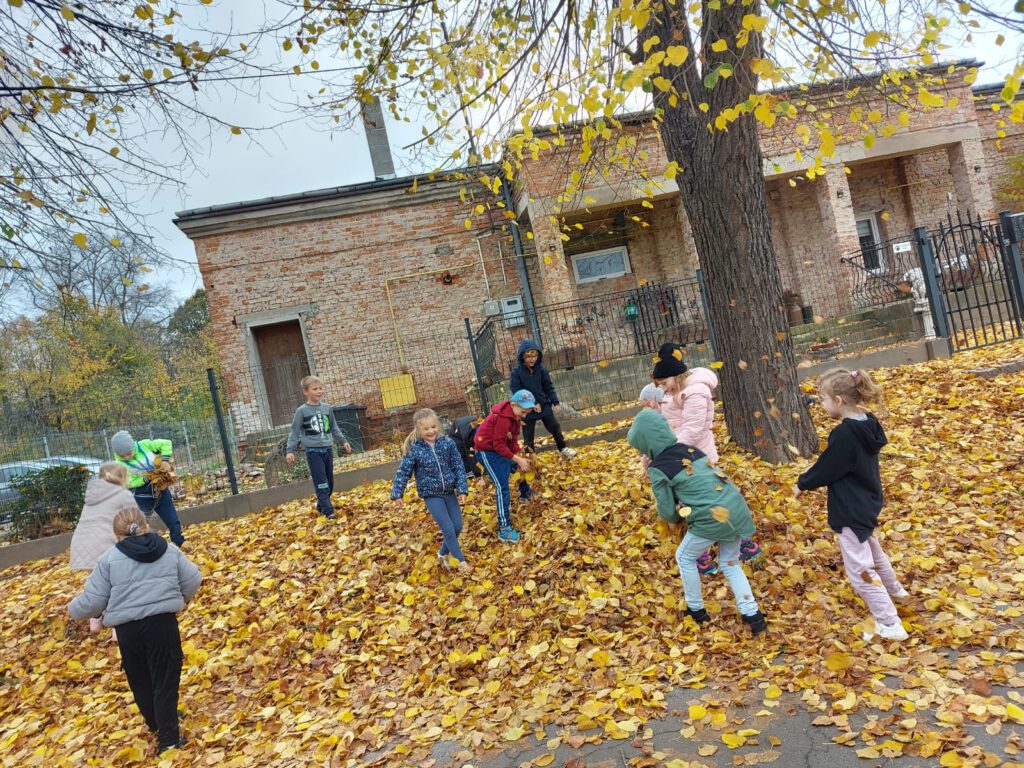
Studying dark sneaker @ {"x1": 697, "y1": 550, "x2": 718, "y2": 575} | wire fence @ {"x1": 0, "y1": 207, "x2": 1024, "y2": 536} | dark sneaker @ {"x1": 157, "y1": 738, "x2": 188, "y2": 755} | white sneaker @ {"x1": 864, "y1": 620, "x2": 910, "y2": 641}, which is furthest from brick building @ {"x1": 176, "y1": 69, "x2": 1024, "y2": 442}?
white sneaker @ {"x1": 864, "y1": 620, "x2": 910, "y2": 641}

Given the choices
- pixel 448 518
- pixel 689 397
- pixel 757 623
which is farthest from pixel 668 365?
pixel 448 518

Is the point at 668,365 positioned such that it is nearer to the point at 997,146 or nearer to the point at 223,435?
the point at 223,435

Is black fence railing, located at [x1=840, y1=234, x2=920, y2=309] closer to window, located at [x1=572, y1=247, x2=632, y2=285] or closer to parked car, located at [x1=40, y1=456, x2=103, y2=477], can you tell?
window, located at [x1=572, y1=247, x2=632, y2=285]

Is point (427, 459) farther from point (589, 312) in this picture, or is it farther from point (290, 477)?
point (589, 312)

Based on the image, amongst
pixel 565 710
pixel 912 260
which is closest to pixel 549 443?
pixel 565 710

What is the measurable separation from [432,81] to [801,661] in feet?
18.7

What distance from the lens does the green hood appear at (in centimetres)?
411

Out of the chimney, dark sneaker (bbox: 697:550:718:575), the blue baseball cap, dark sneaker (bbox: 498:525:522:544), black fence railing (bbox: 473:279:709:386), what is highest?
the chimney

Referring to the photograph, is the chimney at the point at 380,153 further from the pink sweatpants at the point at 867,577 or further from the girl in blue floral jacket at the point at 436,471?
the pink sweatpants at the point at 867,577

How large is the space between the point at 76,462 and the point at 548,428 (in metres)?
7.08

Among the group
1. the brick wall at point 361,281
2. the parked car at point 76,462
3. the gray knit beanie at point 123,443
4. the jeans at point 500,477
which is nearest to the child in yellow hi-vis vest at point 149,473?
the gray knit beanie at point 123,443

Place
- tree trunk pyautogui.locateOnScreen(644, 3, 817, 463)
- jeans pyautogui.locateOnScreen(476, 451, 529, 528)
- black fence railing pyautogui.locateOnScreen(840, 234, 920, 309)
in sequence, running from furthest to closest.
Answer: black fence railing pyautogui.locateOnScreen(840, 234, 920, 309), tree trunk pyautogui.locateOnScreen(644, 3, 817, 463), jeans pyautogui.locateOnScreen(476, 451, 529, 528)

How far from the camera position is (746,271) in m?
6.23

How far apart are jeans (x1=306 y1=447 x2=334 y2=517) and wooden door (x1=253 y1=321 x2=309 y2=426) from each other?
11.2 ft
